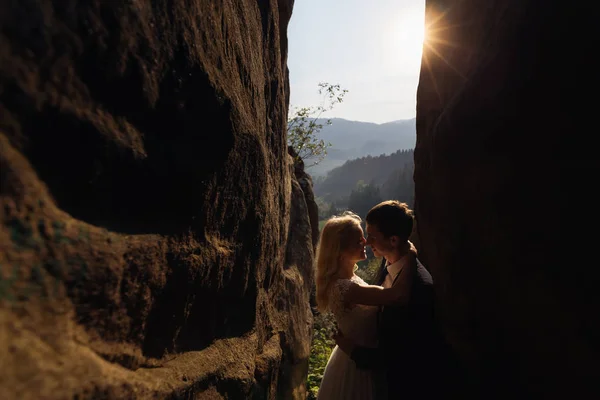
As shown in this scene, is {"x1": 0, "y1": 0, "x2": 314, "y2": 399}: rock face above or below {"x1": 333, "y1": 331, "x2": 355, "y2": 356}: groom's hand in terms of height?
above

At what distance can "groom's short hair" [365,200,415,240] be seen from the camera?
9.42 feet

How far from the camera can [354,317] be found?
115 inches

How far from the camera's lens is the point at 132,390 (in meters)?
1.45

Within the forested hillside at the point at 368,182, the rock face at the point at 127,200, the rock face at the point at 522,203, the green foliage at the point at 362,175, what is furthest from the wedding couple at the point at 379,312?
the green foliage at the point at 362,175

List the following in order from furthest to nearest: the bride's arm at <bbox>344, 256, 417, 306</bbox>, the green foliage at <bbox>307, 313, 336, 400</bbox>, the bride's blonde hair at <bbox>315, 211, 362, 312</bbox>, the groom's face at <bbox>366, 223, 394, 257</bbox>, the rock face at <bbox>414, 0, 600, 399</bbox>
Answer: the green foliage at <bbox>307, 313, 336, 400</bbox> → the bride's blonde hair at <bbox>315, 211, 362, 312</bbox> → the groom's face at <bbox>366, 223, 394, 257</bbox> → the bride's arm at <bbox>344, 256, 417, 306</bbox> → the rock face at <bbox>414, 0, 600, 399</bbox>

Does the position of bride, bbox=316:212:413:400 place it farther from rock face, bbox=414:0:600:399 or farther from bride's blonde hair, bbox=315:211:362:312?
rock face, bbox=414:0:600:399

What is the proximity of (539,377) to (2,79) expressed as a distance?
260 centimetres

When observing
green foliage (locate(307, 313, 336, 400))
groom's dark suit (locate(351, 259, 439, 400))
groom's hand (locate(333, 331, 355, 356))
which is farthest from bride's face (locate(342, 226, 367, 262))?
green foliage (locate(307, 313, 336, 400))

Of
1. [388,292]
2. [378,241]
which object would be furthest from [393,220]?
[388,292]

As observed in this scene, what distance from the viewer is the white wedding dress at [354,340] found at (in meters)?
2.87

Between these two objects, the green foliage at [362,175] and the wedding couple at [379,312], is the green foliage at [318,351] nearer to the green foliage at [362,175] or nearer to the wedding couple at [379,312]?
the wedding couple at [379,312]

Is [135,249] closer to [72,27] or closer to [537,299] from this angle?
[72,27]

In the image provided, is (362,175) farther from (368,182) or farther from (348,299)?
(348,299)

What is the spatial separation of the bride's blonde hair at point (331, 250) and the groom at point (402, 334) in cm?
25
